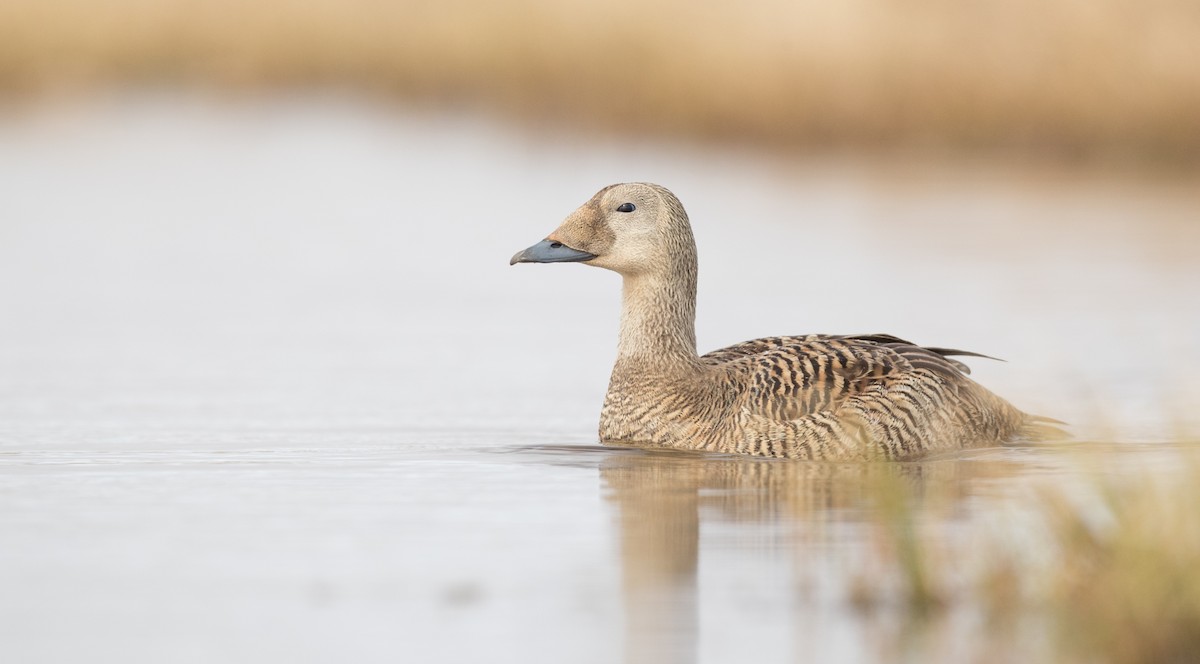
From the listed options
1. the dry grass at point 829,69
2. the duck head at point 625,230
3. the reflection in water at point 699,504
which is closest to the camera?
the reflection in water at point 699,504

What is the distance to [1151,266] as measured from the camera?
16.2m

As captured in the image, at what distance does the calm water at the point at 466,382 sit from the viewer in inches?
251

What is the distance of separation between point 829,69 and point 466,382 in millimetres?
11417

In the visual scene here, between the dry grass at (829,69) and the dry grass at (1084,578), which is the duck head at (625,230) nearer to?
the dry grass at (1084,578)

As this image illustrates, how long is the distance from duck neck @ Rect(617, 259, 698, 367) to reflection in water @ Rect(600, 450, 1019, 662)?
0.61m

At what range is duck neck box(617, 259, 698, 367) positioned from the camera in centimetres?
994

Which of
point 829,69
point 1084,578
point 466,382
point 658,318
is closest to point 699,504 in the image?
point 658,318

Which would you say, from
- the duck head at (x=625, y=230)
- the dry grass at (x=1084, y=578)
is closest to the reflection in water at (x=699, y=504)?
the dry grass at (x=1084, y=578)

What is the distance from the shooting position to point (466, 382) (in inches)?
454

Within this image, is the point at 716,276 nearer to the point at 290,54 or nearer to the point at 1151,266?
the point at 1151,266

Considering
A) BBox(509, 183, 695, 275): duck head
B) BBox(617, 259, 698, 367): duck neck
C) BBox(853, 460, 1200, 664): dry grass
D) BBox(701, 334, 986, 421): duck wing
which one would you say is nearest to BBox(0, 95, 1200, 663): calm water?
BBox(853, 460, 1200, 664): dry grass

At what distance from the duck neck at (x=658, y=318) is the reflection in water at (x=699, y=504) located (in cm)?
61

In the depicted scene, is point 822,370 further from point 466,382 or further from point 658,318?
point 466,382

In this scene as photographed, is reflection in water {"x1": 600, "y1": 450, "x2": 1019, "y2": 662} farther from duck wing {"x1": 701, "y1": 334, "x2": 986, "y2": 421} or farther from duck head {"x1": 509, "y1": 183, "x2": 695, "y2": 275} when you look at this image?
duck head {"x1": 509, "y1": 183, "x2": 695, "y2": 275}
